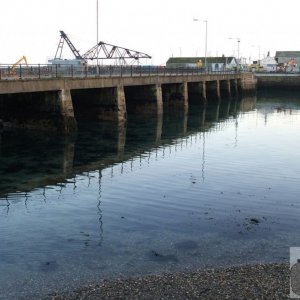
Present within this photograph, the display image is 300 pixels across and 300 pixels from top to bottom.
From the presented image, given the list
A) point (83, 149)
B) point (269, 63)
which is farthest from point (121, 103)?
point (269, 63)

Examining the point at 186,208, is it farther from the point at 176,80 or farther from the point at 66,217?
the point at 176,80

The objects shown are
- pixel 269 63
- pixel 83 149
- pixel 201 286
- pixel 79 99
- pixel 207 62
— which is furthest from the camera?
pixel 269 63

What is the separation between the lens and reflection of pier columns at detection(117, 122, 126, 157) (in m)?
32.0

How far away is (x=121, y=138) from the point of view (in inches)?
1465

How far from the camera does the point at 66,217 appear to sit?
17797mm

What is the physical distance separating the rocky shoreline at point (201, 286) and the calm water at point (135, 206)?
0.71m

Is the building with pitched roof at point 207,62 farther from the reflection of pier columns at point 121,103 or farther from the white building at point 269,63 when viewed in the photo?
the reflection of pier columns at point 121,103

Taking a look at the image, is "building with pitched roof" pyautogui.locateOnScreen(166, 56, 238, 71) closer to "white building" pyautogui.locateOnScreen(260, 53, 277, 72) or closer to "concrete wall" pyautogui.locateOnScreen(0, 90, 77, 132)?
"white building" pyautogui.locateOnScreen(260, 53, 277, 72)

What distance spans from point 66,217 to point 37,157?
11981mm

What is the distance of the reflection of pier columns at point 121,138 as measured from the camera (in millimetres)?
32000

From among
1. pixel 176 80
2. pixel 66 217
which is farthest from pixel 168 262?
pixel 176 80

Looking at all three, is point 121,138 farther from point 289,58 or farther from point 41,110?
point 289,58

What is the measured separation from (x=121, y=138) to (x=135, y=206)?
18333 mm

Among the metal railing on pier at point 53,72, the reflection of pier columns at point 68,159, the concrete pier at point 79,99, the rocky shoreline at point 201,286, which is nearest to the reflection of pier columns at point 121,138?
the concrete pier at point 79,99
